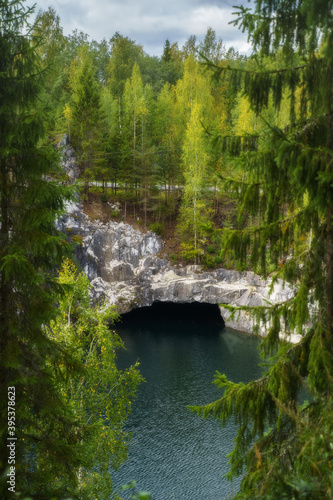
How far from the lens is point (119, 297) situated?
31.4 meters

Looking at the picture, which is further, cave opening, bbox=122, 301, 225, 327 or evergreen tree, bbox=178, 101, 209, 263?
cave opening, bbox=122, 301, 225, 327

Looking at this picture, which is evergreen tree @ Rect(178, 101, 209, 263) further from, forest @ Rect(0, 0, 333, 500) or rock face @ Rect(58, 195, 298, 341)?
forest @ Rect(0, 0, 333, 500)

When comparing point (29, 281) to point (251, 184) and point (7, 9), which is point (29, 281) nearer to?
point (251, 184)

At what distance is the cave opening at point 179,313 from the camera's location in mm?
33312

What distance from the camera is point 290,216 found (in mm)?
4887

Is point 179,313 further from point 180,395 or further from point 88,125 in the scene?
point 88,125

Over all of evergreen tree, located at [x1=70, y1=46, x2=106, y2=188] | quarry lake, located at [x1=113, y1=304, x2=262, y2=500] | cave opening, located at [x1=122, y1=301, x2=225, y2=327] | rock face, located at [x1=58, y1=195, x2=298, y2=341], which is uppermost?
evergreen tree, located at [x1=70, y1=46, x2=106, y2=188]

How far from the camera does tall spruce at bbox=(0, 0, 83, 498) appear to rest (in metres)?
6.12

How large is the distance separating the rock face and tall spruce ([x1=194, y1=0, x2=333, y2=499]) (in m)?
25.9

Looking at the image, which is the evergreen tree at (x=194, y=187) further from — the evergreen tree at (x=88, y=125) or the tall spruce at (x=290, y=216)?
the tall spruce at (x=290, y=216)

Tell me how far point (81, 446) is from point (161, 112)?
124 feet

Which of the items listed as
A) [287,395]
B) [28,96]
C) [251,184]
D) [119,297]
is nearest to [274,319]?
[287,395]

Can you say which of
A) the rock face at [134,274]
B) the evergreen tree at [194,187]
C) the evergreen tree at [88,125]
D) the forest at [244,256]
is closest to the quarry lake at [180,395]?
the forest at [244,256]

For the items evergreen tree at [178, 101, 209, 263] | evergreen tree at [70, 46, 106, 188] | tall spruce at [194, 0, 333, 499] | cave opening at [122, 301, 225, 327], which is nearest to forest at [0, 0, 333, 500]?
tall spruce at [194, 0, 333, 499]
